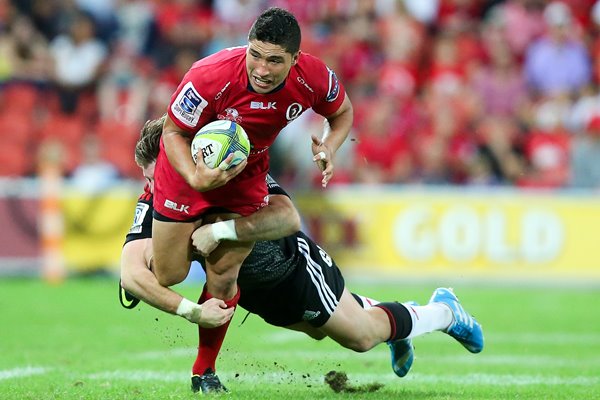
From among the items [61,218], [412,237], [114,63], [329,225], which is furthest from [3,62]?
[412,237]

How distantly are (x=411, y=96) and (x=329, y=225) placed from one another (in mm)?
2969

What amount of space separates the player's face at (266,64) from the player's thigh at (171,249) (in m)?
0.88

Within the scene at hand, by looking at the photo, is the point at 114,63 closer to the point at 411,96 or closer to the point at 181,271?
the point at 411,96

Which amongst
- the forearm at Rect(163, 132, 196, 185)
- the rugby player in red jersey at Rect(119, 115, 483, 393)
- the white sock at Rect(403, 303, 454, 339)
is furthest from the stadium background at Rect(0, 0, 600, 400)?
the forearm at Rect(163, 132, 196, 185)

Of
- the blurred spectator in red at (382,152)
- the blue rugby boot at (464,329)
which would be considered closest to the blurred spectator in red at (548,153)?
the blurred spectator in red at (382,152)

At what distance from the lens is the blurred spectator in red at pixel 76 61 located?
15648 mm

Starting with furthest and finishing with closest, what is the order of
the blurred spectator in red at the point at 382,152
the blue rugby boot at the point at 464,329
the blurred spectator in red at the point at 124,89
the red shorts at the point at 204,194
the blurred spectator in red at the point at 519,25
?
the blurred spectator in red at the point at 519,25 < the blurred spectator in red at the point at 124,89 < the blurred spectator in red at the point at 382,152 < the blue rugby boot at the point at 464,329 < the red shorts at the point at 204,194

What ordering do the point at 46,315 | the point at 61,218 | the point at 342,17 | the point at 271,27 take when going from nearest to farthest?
the point at 271,27
the point at 46,315
the point at 61,218
the point at 342,17

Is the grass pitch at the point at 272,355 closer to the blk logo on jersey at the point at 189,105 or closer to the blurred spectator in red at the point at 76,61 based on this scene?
the blk logo on jersey at the point at 189,105

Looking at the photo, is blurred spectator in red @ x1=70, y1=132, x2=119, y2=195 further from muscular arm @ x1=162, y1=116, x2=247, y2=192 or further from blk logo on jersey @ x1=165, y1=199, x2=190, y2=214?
muscular arm @ x1=162, y1=116, x2=247, y2=192

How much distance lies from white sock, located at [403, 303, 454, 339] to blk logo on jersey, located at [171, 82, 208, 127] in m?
1.99

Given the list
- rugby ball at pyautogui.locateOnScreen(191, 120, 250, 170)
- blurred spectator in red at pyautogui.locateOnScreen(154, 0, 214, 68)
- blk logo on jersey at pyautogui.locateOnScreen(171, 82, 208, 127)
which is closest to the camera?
rugby ball at pyautogui.locateOnScreen(191, 120, 250, 170)

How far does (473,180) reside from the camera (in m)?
14.9

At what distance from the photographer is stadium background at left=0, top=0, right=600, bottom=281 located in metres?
14.4
